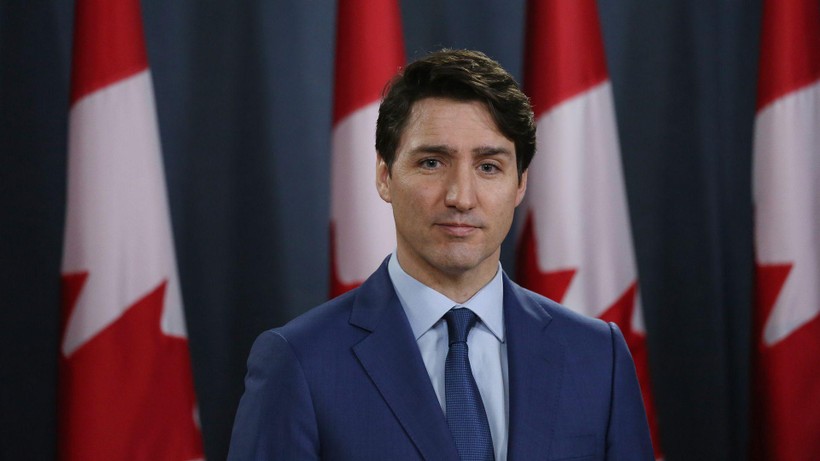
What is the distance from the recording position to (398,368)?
1.39 meters

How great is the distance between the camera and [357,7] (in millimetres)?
2537

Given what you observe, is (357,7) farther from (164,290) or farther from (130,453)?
(130,453)

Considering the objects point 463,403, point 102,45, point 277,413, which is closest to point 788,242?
point 463,403

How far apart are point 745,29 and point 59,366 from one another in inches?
89.9

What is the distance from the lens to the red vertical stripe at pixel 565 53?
8.50 ft

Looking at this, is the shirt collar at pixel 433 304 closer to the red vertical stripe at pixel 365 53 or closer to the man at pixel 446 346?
the man at pixel 446 346

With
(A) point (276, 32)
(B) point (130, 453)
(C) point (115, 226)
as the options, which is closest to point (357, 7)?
(A) point (276, 32)

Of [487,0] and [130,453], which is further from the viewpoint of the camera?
[487,0]

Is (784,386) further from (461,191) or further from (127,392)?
(127,392)

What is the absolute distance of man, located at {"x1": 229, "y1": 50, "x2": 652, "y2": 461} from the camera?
1348 mm

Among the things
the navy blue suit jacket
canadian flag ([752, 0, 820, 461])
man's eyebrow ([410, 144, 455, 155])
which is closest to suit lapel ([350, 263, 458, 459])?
the navy blue suit jacket

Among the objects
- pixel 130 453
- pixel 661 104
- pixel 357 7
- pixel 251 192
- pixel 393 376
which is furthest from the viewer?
pixel 661 104

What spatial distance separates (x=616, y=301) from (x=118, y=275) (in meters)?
1.30

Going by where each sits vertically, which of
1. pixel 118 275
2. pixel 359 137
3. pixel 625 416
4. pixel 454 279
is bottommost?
pixel 625 416
